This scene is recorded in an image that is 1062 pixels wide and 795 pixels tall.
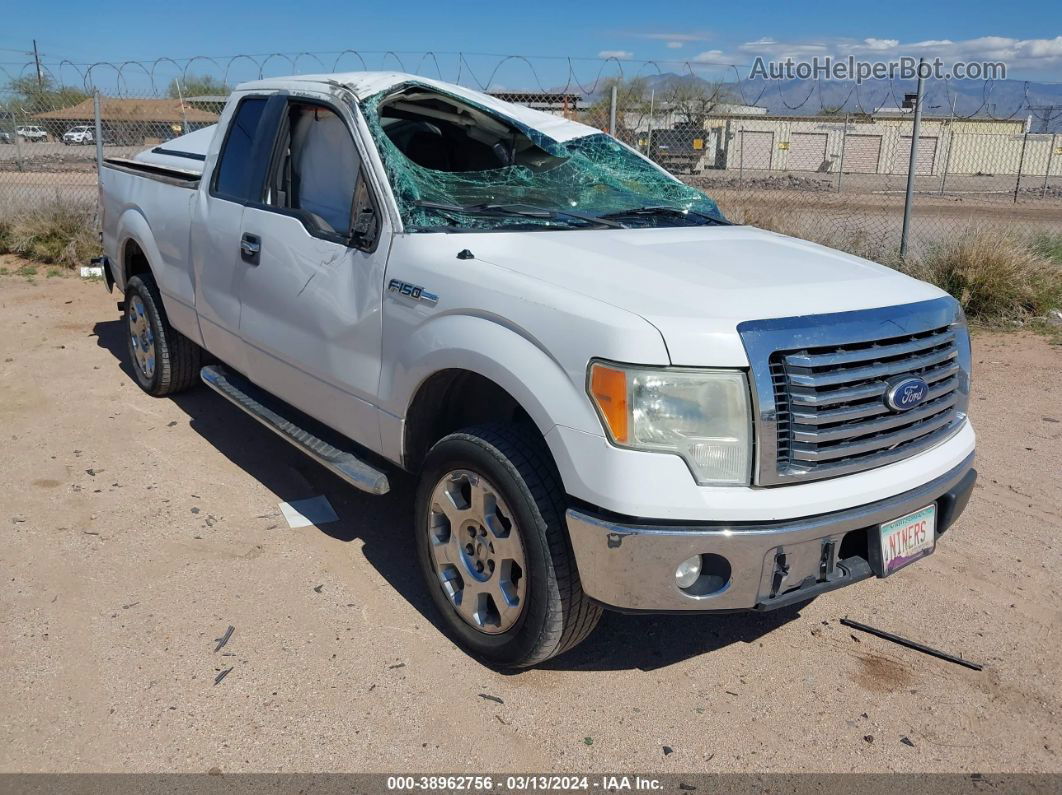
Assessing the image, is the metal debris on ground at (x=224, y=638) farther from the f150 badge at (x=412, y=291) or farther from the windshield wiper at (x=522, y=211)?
the windshield wiper at (x=522, y=211)

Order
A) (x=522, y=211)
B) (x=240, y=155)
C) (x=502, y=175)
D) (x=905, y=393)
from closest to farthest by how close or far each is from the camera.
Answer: (x=905, y=393) < (x=522, y=211) < (x=502, y=175) < (x=240, y=155)

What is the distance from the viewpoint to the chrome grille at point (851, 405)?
2.73 meters

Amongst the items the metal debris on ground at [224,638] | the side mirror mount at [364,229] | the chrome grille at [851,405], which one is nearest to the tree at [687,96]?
the side mirror mount at [364,229]

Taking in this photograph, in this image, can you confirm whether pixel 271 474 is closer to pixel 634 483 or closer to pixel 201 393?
pixel 201 393

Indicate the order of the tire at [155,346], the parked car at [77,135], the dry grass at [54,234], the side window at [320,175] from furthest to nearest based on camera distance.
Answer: the parked car at [77,135] < the dry grass at [54,234] < the tire at [155,346] < the side window at [320,175]

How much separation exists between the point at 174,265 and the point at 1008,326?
7234mm

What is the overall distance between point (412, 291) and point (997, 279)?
23.2 ft

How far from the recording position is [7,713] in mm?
2984

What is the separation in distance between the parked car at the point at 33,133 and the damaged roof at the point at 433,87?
14601mm

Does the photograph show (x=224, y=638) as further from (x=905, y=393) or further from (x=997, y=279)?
(x=997, y=279)

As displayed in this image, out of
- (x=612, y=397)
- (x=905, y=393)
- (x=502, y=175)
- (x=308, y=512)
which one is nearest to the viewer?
(x=612, y=397)

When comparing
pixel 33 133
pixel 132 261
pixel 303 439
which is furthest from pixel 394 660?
pixel 33 133

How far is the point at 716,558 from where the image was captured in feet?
9.04

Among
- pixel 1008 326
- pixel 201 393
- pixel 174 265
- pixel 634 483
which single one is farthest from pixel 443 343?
pixel 1008 326
